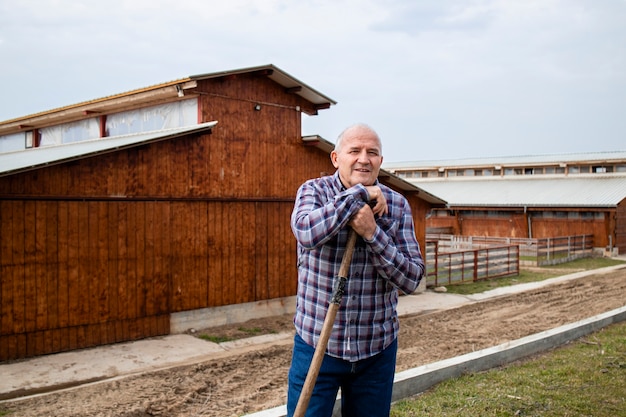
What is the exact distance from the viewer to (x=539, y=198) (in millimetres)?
30406

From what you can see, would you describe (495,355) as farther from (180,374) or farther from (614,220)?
(614,220)

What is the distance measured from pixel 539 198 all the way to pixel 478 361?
25714mm

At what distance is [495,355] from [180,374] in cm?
446

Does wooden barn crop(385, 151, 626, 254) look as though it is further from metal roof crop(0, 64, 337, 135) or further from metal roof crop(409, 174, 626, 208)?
metal roof crop(0, 64, 337, 135)

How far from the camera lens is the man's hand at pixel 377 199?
272 cm

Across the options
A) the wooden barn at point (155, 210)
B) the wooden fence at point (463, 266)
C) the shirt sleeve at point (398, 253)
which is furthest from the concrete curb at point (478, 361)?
the wooden fence at point (463, 266)

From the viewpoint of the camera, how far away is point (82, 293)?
9523mm

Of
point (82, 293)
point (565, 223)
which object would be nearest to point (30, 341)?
point (82, 293)

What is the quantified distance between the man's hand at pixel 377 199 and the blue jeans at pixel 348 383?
756mm

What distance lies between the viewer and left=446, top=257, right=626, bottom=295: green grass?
17.6 m

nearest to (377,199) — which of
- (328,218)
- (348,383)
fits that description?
(328,218)

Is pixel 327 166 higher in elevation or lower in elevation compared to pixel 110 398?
higher

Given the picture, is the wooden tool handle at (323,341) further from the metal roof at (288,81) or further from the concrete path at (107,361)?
the metal roof at (288,81)

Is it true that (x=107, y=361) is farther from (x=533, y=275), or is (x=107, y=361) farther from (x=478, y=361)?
(x=533, y=275)
